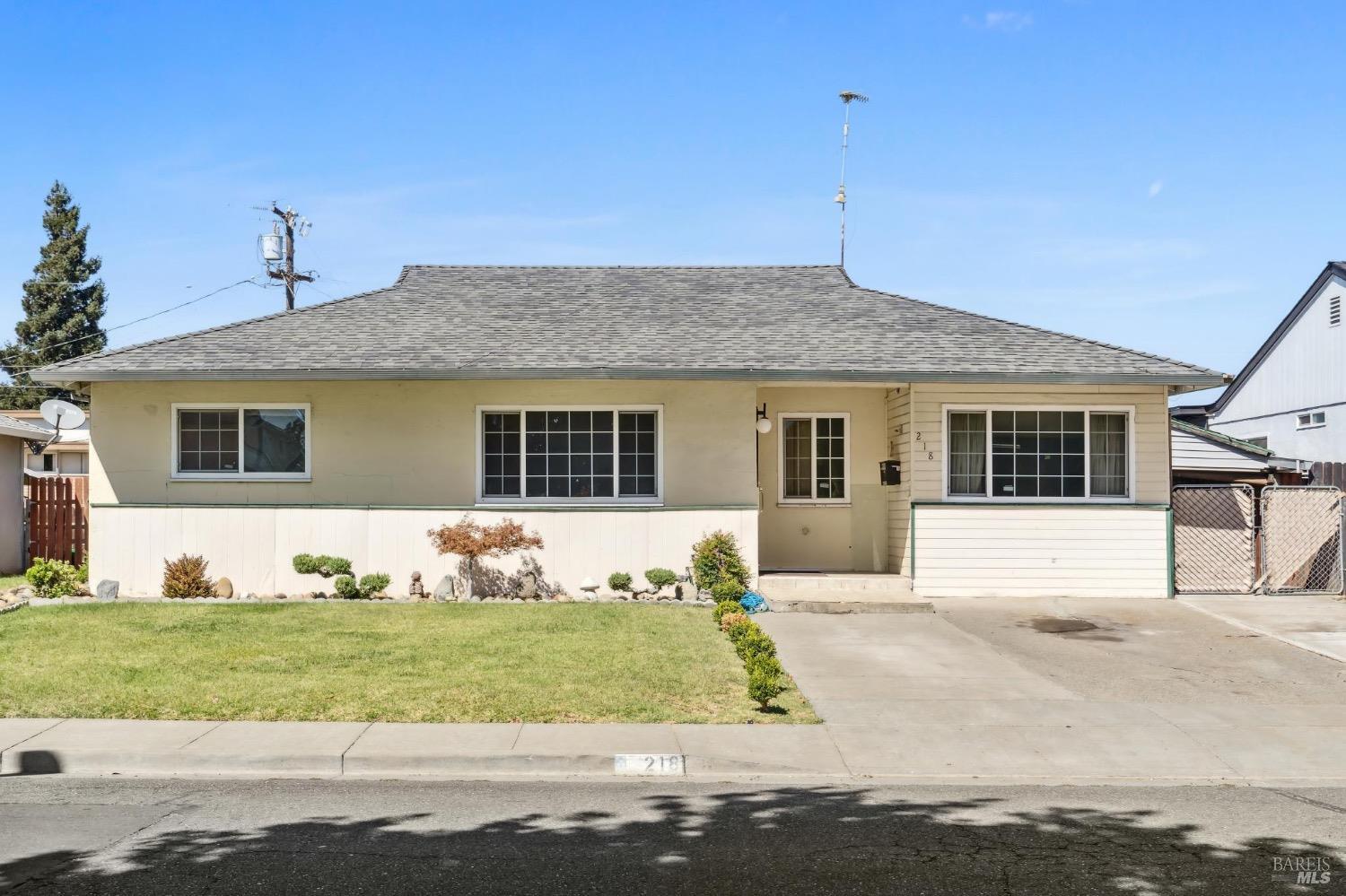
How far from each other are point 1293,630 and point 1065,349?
16.4ft

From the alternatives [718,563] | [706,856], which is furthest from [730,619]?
[706,856]

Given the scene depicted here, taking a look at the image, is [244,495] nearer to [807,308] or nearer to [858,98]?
[807,308]

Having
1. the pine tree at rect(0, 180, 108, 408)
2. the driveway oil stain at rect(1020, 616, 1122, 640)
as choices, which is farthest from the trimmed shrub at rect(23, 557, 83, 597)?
the pine tree at rect(0, 180, 108, 408)

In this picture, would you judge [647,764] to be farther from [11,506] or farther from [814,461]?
[11,506]

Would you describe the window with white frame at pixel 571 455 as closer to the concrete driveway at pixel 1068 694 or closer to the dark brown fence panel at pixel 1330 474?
the concrete driveway at pixel 1068 694

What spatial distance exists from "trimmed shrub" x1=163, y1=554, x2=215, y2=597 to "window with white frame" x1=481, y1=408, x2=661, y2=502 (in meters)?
3.96

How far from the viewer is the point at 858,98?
20672 millimetres

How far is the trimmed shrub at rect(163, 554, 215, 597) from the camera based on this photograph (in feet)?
48.2

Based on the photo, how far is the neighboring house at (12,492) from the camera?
60.3 ft

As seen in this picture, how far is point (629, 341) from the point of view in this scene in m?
16.1

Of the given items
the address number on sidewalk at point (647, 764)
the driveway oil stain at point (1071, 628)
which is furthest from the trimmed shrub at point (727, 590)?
the address number on sidewalk at point (647, 764)

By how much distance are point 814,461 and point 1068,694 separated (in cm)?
784

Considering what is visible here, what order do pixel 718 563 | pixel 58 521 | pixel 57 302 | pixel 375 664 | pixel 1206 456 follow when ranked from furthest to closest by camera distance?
1. pixel 57 302
2. pixel 1206 456
3. pixel 58 521
4. pixel 718 563
5. pixel 375 664

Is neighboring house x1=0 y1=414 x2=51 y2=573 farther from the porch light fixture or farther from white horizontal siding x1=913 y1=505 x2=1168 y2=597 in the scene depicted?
white horizontal siding x1=913 y1=505 x2=1168 y2=597
